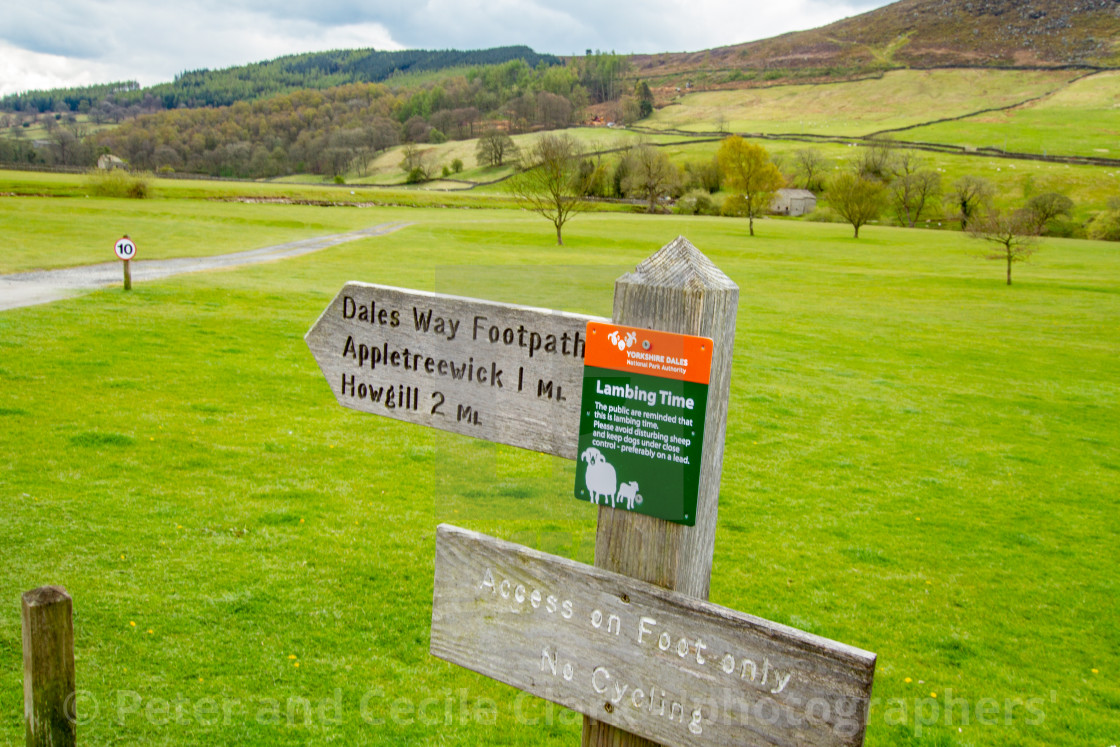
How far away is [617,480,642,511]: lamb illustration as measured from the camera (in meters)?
2.05

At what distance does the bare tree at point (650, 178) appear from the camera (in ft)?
289

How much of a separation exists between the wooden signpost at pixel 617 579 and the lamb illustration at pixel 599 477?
25 mm

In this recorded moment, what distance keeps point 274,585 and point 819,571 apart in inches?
200

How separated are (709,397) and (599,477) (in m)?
0.40

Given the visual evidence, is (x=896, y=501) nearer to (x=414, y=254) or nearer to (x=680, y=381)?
(x=680, y=381)

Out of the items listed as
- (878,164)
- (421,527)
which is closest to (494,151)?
(878,164)

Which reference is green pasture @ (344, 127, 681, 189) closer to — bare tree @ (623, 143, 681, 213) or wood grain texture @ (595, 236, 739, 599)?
bare tree @ (623, 143, 681, 213)

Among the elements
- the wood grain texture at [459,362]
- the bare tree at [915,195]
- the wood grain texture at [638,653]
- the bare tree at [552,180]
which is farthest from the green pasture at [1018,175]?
the wood grain texture at [638,653]

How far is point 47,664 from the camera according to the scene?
8.66ft

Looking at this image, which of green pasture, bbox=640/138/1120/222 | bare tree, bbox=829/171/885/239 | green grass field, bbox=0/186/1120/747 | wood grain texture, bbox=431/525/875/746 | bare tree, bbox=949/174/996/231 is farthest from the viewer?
green pasture, bbox=640/138/1120/222

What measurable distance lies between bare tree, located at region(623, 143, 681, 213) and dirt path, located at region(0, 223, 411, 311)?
2173 inches

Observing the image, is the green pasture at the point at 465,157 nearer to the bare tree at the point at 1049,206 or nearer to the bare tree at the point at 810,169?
the bare tree at the point at 810,169

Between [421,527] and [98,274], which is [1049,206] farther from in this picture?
[421,527]

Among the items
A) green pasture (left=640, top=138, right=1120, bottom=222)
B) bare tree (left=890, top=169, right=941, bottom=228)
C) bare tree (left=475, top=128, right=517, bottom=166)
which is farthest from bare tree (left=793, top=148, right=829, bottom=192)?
bare tree (left=475, top=128, right=517, bottom=166)
